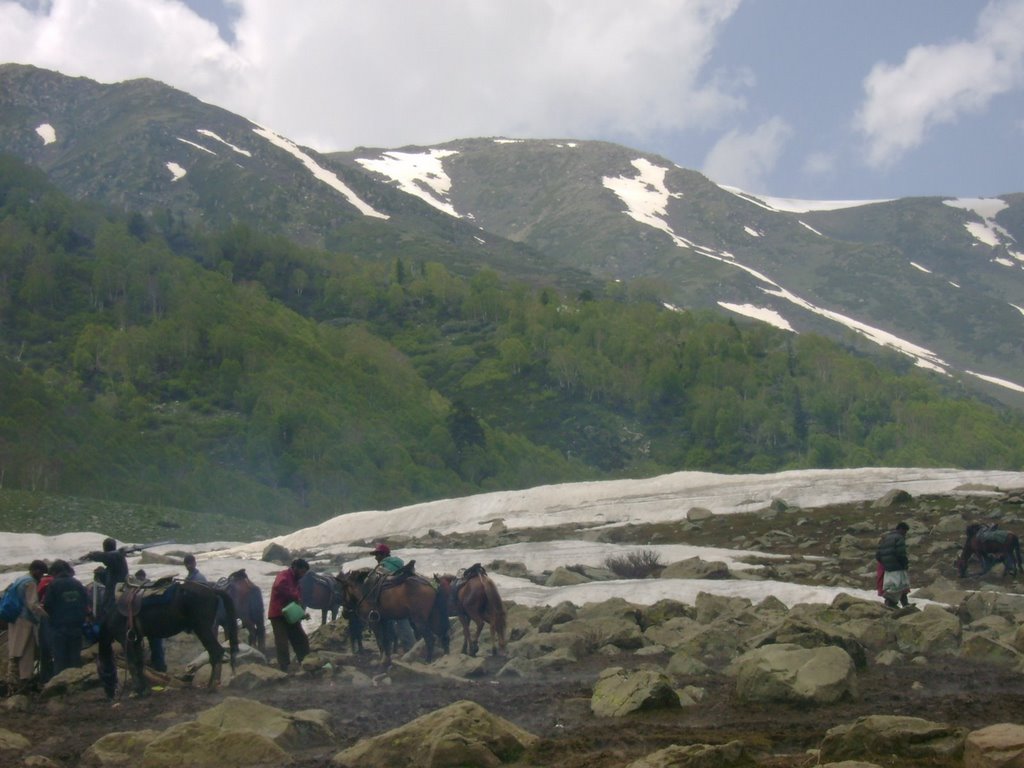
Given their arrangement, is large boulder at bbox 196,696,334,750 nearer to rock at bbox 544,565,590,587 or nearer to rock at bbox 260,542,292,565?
rock at bbox 544,565,590,587

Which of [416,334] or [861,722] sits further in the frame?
[416,334]

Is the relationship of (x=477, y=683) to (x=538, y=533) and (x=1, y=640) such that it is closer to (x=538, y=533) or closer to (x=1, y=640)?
(x=1, y=640)

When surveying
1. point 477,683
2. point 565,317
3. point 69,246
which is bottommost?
point 477,683

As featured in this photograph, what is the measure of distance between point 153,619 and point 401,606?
361cm

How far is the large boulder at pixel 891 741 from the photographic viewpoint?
7.89 m

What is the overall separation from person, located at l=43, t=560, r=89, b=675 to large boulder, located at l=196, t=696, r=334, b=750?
4.30m

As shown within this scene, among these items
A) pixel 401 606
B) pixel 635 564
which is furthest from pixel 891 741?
pixel 635 564

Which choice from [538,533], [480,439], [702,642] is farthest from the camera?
[480,439]

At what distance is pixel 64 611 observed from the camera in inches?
532

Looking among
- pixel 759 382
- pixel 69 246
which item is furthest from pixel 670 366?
pixel 69 246

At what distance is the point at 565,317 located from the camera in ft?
399

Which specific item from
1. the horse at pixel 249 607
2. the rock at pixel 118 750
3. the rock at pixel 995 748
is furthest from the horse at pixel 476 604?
the rock at pixel 995 748

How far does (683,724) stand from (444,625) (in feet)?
20.9

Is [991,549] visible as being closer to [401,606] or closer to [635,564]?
[635,564]
